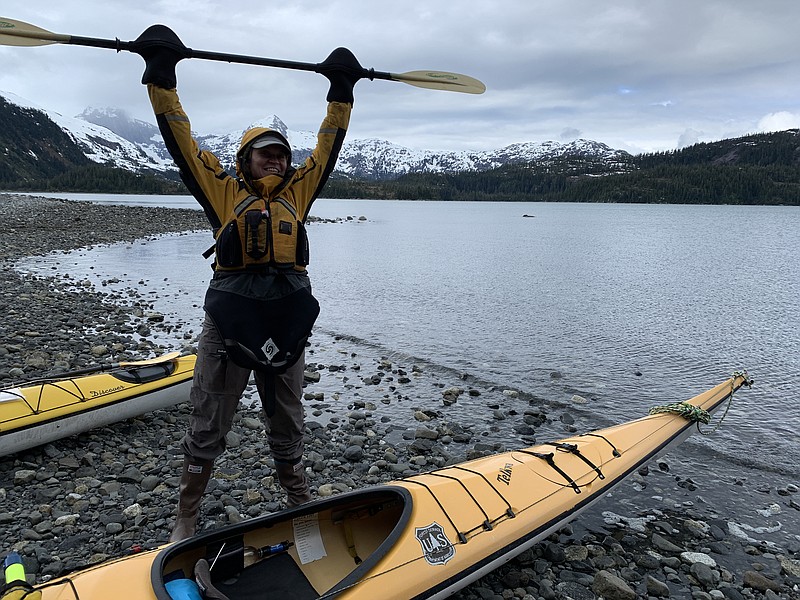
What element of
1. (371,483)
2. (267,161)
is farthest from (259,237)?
(371,483)

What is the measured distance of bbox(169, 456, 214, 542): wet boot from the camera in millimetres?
4230

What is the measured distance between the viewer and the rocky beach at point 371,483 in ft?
15.5

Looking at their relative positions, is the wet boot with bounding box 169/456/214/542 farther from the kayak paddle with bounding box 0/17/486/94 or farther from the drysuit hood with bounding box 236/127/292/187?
the kayak paddle with bounding box 0/17/486/94

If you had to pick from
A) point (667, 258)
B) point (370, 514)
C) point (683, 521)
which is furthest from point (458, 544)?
point (667, 258)

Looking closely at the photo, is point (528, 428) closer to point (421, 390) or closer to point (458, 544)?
point (421, 390)

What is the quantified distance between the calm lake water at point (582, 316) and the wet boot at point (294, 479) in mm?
6011

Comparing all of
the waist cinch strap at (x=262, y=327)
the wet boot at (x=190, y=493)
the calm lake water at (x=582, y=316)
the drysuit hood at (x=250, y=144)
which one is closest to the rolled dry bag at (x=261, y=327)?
the waist cinch strap at (x=262, y=327)

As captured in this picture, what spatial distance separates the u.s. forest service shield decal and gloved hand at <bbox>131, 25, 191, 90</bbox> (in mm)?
3708

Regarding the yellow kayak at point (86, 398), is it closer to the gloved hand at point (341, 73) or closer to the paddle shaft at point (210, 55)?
the paddle shaft at point (210, 55)

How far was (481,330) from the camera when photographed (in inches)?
591

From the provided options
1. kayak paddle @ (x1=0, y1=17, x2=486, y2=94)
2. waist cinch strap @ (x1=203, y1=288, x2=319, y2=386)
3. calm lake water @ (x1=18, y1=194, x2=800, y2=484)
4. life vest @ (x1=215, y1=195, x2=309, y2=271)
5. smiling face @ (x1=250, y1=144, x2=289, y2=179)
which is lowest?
calm lake water @ (x1=18, y1=194, x2=800, y2=484)

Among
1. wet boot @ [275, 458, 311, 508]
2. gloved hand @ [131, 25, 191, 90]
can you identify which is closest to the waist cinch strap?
wet boot @ [275, 458, 311, 508]

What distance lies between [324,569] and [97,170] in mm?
159414

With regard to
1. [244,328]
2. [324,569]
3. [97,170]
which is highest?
[97,170]
